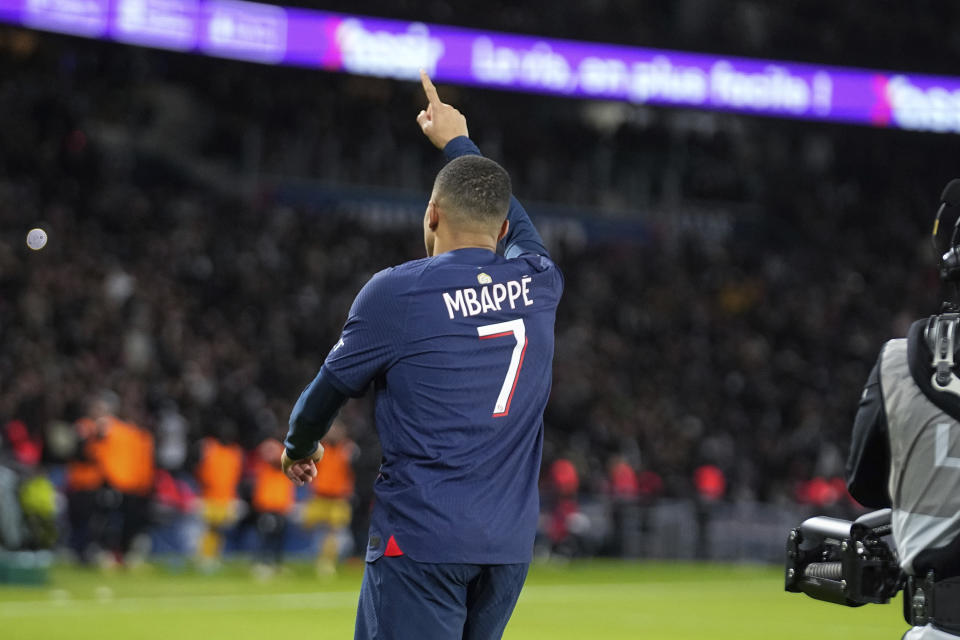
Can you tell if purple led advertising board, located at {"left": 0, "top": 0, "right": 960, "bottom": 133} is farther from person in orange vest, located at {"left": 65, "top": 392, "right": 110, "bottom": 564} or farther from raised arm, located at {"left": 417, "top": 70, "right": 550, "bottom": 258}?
raised arm, located at {"left": 417, "top": 70, "right": 550, "bottom": 258}

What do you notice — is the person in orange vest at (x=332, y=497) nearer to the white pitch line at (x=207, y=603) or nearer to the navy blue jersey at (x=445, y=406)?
the white pitch line at (x=207, y=603)

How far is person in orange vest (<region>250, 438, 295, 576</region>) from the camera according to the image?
17859 millimetres

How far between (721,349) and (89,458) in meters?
14.8

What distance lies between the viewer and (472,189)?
14.4 feet

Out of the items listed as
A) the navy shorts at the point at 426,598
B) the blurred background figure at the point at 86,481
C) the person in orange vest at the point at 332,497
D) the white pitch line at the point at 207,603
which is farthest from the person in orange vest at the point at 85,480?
the navy shorts at the point at 426,598

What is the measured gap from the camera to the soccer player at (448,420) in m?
4.13

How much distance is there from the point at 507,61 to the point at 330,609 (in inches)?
564

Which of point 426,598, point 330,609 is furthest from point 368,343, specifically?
point 330,609

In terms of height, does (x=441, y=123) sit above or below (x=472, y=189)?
above

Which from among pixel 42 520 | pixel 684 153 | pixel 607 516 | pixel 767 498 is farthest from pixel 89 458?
pixel 684 153

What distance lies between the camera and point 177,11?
23094mm

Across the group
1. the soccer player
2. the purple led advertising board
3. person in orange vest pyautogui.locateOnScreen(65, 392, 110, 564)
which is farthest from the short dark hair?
the purple led advertising board

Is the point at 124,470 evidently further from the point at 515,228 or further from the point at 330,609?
the point at 515,228

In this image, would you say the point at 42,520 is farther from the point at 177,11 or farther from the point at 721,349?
the point at 721,349
